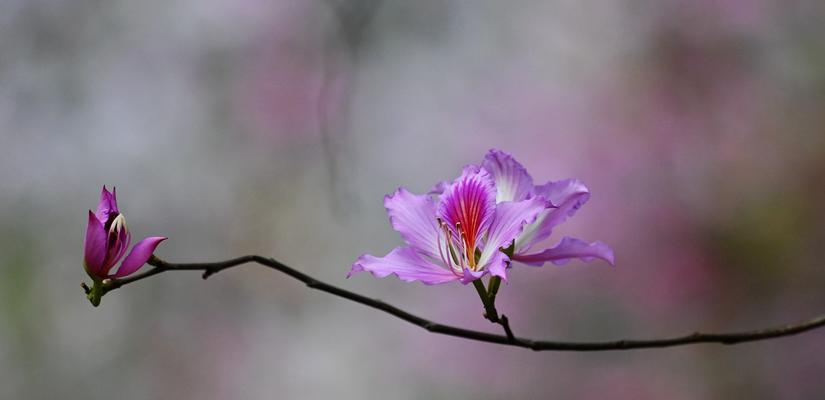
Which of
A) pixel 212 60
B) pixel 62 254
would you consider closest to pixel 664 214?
pixel 212 60

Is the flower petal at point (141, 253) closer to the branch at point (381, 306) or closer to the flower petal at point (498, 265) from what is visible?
the branch at point (381, 306)

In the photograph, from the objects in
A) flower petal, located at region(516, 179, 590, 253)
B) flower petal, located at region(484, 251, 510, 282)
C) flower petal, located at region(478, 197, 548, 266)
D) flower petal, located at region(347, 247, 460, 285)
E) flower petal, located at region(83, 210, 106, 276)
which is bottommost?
flower petal, located at region(83, 210, 106, 276)

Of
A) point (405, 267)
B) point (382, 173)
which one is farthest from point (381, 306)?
point (382, 173)

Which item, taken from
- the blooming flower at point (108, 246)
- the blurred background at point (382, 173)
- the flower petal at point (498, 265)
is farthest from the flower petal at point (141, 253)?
the blurred background at point (382, 173)

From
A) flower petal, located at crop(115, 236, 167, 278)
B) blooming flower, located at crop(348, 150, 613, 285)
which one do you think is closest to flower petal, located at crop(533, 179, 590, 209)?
blooming flower, located at crop(348, 150, 613, 285)

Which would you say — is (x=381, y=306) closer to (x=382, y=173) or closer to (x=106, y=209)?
(x=106, y=209)

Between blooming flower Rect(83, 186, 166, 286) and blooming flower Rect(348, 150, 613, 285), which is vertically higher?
blooming flower Rect(348, 150, 613, 285)

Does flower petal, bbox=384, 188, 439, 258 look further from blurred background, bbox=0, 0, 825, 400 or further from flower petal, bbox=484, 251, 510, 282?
blurred background, bbox=0, 0, 825, 400
